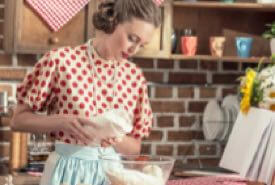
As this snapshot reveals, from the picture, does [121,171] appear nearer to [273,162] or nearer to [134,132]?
[273,162]

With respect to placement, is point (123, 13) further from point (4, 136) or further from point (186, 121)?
point (186, 121)

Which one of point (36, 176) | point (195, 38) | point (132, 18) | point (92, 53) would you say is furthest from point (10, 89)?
point (132, 18)

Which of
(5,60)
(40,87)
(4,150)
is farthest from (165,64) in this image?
(40,87)

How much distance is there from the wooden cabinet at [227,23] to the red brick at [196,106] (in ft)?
0.86

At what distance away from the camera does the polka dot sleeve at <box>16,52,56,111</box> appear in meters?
2.14

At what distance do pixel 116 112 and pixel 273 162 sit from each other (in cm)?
55

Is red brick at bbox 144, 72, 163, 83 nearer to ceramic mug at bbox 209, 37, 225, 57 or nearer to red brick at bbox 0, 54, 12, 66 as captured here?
ceramic mug at bbox 209, 37, 225, 57

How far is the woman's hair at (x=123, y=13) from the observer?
2.03 m

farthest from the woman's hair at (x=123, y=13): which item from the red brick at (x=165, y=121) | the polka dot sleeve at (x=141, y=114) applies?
the red brick at (x=165, y=121)

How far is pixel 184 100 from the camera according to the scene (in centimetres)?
357

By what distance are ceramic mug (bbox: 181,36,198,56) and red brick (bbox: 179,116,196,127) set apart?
0.41 meters

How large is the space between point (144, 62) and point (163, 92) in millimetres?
192

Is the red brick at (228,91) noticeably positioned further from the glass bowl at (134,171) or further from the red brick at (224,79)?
the glass bowl at (134,171)

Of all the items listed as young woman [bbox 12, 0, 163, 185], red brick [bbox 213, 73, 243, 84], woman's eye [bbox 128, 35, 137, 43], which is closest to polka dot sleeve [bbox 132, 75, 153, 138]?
young woman [bbox 12, 0, 163, 185]
